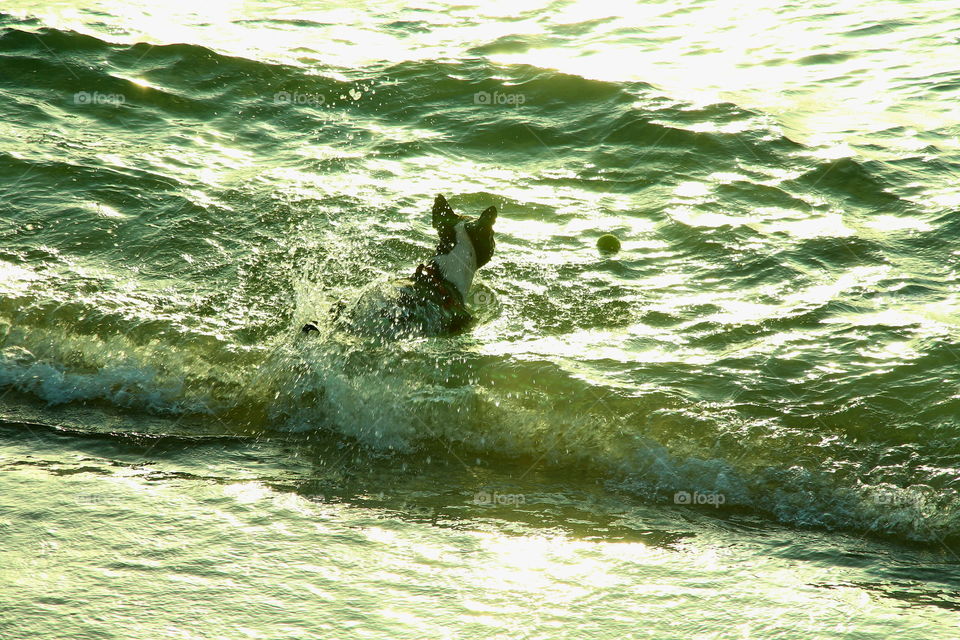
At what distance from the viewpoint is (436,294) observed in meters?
6.73

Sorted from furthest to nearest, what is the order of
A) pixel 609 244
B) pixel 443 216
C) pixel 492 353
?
pixel 609 244, pixel 443 216, pixel 492 353

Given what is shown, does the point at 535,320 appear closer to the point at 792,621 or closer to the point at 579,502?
the point at 579,502

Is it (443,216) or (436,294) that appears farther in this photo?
(443,216)

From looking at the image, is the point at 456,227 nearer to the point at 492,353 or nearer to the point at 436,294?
the point at 436,294

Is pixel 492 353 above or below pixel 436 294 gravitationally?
below

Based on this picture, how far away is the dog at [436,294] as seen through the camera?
6.55m

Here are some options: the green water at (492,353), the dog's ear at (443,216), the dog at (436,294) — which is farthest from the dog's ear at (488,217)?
the green water at (492,353)

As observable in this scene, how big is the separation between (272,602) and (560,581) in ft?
4.01

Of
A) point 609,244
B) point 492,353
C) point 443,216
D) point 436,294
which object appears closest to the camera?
point 492,353

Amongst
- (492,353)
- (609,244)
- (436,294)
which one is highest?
(609,244)

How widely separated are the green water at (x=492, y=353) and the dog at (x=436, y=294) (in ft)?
0.44

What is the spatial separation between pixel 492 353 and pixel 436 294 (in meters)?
0.57

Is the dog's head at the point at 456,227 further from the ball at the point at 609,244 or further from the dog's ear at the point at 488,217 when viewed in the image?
the ball at the point at 609,244

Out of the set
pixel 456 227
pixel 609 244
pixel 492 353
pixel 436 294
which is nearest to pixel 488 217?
pixel 456 227
